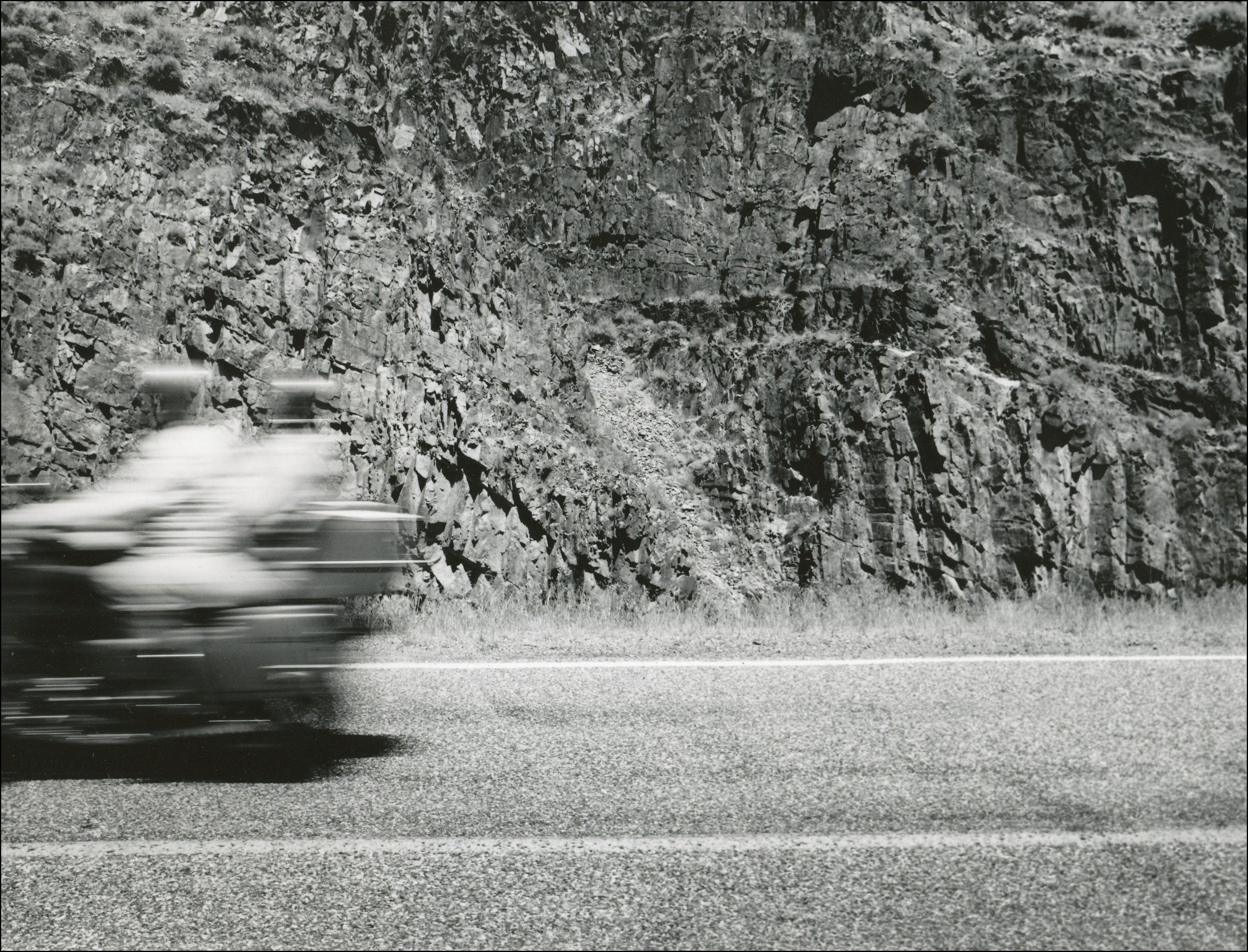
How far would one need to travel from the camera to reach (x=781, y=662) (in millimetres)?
5480

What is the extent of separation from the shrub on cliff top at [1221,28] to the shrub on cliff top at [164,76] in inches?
784

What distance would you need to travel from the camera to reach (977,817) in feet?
11.4

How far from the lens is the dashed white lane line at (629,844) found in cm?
319

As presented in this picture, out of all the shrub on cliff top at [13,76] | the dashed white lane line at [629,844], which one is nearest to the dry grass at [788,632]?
the dashed white lane line at [629,844]

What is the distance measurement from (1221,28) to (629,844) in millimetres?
22899

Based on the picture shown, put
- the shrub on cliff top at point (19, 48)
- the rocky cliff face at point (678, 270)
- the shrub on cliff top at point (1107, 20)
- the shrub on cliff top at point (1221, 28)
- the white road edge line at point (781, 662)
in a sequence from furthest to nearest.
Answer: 1. the shrub on cliff top at point (1107, 20)
2. the shrub on cliff top at point (1221, 28)
3. the shrub on cliff top at point (19, 48)
4. the rocky cliff face at point (678, 270)
5. the white road edge line at point (781, 662)

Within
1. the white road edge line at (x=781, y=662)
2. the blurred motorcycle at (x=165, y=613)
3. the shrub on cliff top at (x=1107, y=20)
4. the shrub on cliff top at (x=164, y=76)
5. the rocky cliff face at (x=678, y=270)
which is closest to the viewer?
the blurred motorcycle at (x=165, y=613)

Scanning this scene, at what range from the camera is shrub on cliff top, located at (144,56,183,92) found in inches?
636

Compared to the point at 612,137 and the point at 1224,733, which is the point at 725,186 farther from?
the point at 1224,733

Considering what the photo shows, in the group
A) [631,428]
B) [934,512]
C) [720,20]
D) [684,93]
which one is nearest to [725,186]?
[684,93]

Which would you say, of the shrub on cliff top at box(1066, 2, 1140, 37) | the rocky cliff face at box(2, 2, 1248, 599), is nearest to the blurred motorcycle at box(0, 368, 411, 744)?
the rocky cliff face at box(2, 2, 1248, 599)

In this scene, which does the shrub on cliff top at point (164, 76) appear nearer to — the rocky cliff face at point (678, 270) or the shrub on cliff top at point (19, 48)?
the rocky cliff face at point (678, 270)

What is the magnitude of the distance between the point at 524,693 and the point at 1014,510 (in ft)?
38.3

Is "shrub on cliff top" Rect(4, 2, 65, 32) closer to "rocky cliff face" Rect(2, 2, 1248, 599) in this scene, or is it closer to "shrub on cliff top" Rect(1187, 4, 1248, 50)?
"rocky cliff face" Rect(2, 2, 1248, 599)
